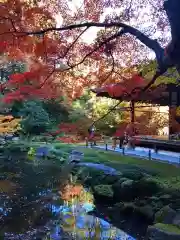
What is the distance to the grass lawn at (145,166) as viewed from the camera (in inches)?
347

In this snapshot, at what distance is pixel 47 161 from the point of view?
15789 millimetres

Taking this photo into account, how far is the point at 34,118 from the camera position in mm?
23062

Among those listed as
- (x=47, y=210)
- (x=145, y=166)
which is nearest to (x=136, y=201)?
(x=47, y=210)

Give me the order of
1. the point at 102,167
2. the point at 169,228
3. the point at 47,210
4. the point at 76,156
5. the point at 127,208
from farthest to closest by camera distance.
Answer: the point at 76,156 < the point at 102,167 < the point at 47,210 < the point at 127,208 < the point at 169,228

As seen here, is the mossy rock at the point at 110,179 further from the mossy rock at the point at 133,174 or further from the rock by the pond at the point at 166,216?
the rock by the pond at the point at 166,216

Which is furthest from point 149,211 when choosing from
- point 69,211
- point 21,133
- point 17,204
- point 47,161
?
point 21,133

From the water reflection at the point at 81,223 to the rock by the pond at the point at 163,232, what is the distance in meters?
0.68

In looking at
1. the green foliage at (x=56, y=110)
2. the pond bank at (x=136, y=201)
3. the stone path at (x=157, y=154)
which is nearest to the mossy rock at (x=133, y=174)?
the pond bank at (x=136, y=201)

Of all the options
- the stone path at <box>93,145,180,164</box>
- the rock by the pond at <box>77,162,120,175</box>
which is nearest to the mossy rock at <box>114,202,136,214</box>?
the rock by the pond at <box>77,162,120,175</box>

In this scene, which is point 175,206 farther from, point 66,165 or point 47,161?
point 47,161

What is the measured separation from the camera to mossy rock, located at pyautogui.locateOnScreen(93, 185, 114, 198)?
28.6 feet

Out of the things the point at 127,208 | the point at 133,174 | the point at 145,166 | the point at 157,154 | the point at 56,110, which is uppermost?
the point at 56,110

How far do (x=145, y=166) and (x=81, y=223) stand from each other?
4255 mm

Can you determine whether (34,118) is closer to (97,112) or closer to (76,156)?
(97,112)
